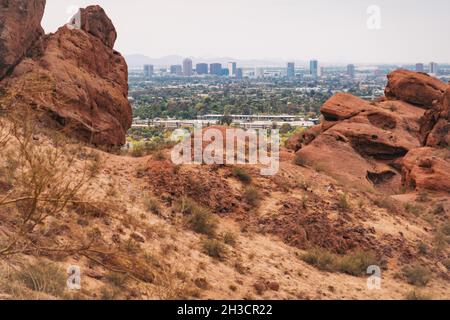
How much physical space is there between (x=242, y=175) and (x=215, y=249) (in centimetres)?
399

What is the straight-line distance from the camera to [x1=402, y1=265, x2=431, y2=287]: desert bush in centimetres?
1066

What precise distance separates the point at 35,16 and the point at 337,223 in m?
10.3

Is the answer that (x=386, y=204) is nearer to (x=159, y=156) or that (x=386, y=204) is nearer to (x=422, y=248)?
(x=422, y=248)

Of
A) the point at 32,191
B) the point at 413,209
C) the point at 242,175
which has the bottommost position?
the point at 413,209

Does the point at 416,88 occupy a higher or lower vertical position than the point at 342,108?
higher

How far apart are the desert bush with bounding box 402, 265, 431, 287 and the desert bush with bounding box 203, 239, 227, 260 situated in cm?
377

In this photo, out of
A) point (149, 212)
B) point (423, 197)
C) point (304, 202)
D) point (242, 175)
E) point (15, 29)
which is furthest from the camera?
point (423, 197)

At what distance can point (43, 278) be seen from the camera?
696 centimetres

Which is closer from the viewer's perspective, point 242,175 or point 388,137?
point 242,175

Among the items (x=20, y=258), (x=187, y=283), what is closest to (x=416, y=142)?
(x=187, y=283)

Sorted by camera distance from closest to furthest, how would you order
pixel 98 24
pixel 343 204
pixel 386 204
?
pixel 343 204 → pixel 386 204 → pixel 98 24

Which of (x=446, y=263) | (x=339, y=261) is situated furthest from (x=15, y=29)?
(x=446, y=263)

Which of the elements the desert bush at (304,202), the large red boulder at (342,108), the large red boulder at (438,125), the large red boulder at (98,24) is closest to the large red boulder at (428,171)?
the large red boulder at (438,125)

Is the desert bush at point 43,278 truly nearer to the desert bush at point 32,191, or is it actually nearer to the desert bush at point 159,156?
the desert bush at point 32,191
